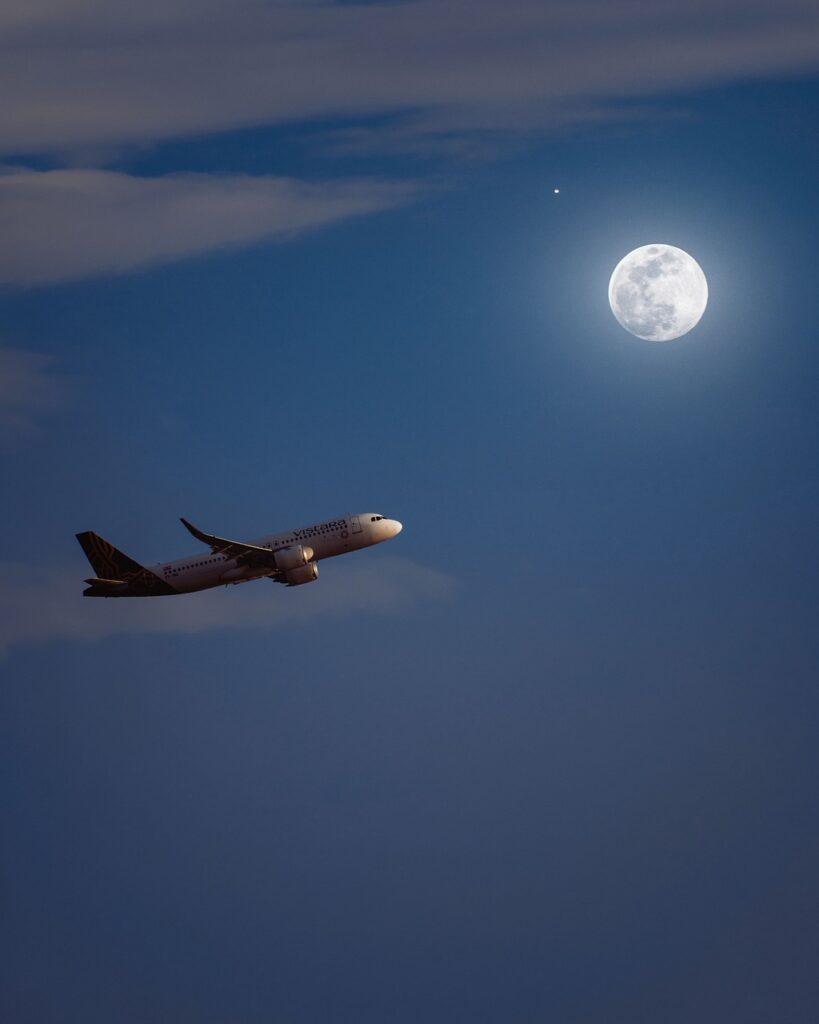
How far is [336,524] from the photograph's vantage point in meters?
A: 197

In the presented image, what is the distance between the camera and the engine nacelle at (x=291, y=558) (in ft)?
636

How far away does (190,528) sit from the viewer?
630 feet

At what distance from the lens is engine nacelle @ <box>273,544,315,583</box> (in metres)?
194

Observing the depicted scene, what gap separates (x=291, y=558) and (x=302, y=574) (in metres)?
2.71

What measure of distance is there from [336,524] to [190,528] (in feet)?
57.1

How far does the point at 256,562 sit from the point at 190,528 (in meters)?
9.20

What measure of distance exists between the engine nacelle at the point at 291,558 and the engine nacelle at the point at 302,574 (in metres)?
0.62

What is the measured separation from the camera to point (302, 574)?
19550 cm

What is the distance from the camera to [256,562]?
19588 centimetres

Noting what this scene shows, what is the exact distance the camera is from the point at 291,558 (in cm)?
19400

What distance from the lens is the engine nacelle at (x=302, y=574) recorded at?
7677 inches

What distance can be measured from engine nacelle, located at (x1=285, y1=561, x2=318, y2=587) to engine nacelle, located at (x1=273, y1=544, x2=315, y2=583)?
62cm

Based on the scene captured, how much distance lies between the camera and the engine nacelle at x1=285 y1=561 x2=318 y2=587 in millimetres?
195000
